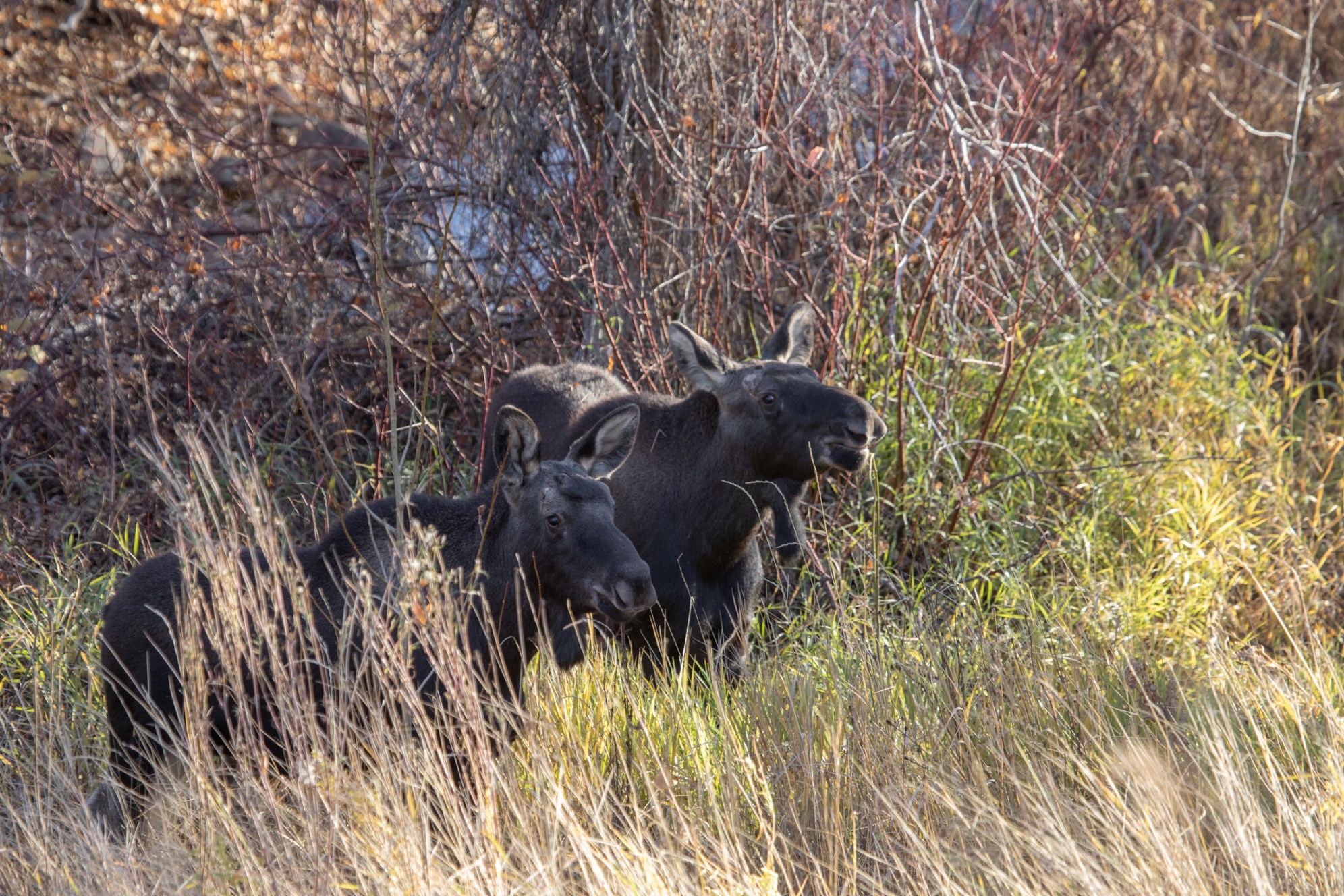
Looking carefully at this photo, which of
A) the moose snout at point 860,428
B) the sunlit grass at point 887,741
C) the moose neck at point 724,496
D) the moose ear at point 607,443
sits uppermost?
the moose ear at point 607,443

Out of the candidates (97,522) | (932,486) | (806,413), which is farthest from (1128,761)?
(97,522)

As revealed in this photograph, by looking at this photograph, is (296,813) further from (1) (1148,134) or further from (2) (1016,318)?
(1) (1148,134)

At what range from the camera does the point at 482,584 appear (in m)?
4.91

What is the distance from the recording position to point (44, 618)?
593 centimetres

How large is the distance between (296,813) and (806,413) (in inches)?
109

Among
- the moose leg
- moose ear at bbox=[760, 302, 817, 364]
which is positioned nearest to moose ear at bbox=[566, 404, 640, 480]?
moose ear at bbox=[760, 302, 817, 364]

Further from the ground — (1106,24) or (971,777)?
(1106,24)

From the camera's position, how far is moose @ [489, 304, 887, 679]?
579 cm

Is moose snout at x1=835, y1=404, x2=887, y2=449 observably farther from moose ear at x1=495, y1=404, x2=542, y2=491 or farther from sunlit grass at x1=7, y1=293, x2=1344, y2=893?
moose ear at x1=495, y1=404, x2=542, y2=491

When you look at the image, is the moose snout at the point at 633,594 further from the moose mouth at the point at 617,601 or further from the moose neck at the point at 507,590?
the moose neck at the point at 507,590

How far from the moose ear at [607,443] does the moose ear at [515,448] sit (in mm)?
213

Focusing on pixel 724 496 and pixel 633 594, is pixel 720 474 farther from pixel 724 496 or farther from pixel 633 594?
pixel 633 594

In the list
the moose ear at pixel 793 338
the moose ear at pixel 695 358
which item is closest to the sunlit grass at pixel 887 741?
the moose ear at pixel 793 338

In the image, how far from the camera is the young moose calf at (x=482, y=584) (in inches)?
183
